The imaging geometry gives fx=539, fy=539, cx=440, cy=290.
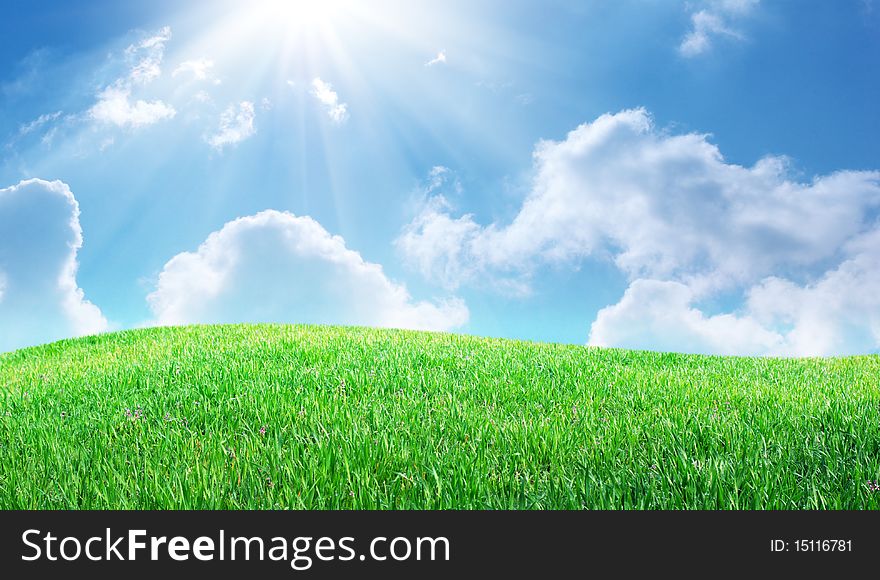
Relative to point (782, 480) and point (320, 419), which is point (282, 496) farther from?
point (782, 480)

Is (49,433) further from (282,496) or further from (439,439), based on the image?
(439,439)

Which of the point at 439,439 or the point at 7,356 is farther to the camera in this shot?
the point at 7,356

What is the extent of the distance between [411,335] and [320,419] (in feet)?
22.8

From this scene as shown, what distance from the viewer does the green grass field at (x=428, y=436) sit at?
3.26m

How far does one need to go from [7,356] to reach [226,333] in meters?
5.76

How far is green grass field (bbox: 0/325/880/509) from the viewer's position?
3.26 meters

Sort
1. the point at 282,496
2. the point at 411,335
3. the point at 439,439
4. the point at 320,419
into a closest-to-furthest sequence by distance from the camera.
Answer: the point at 282,496
the point at 439,439
the point at 320,419
the point at 411,335

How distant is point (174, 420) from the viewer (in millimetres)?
4898

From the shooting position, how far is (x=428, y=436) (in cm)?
420
